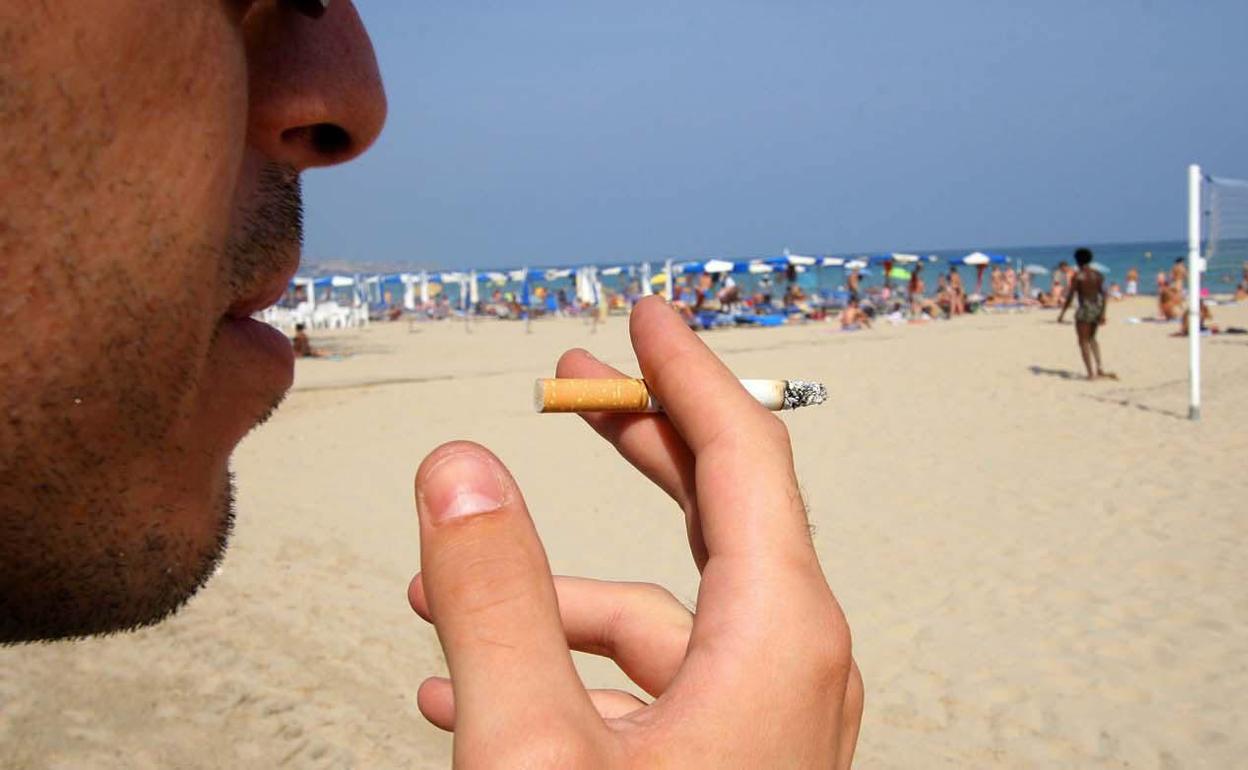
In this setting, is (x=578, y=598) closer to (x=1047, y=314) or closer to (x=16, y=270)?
(x=16, y=270)

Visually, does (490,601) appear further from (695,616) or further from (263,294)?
(263,294)

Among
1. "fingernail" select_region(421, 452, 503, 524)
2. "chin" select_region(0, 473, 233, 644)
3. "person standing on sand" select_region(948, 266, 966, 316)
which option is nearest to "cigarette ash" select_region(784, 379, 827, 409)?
"fingernail" select_region(421, 452, 503, 524)

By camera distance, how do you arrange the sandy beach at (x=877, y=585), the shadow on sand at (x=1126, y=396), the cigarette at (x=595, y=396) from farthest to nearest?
the shadow on sand at (x=1126, y=396)
the sandy beach at (x=877, y=585)
the cigarette at (x=595, y=396)

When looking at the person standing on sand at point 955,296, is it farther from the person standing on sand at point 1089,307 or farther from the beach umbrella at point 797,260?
the person standing on sand at point 1089,307

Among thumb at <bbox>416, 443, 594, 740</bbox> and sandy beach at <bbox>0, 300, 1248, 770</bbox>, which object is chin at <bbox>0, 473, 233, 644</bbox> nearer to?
thumb at <bbox>416, 443, 594, 740</bbox>

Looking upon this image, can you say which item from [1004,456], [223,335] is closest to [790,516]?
[223,335]

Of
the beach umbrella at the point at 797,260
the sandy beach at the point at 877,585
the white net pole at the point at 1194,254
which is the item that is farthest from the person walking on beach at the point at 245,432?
the beach umbrella at the point at 797,260
